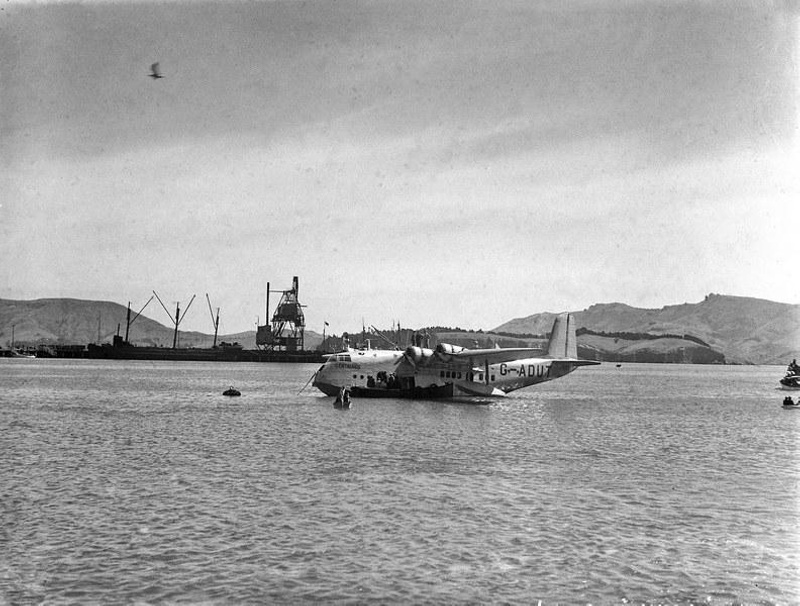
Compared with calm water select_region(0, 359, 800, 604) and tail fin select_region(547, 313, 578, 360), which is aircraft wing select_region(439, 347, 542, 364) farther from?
calm water select_region(0, 359, 800, 604)

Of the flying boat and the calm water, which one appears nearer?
the calm water

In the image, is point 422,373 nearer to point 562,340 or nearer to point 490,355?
point 490,355

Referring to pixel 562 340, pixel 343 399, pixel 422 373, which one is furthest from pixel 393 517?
pixel 562 340

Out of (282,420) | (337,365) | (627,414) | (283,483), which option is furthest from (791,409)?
(283,483)

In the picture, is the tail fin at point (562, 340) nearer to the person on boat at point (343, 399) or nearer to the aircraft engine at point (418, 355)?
the aircraft engine at point (418, 355)

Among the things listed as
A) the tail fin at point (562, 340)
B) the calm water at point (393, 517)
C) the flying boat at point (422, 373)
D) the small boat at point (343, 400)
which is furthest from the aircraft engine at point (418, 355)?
the calm water at point (393, 517)

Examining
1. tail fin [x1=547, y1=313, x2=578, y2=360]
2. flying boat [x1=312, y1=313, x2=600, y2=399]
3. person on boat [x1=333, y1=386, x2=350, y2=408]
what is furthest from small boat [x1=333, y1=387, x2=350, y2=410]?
tail fin [x1=547, y1=313, x2=578, y2=360]
